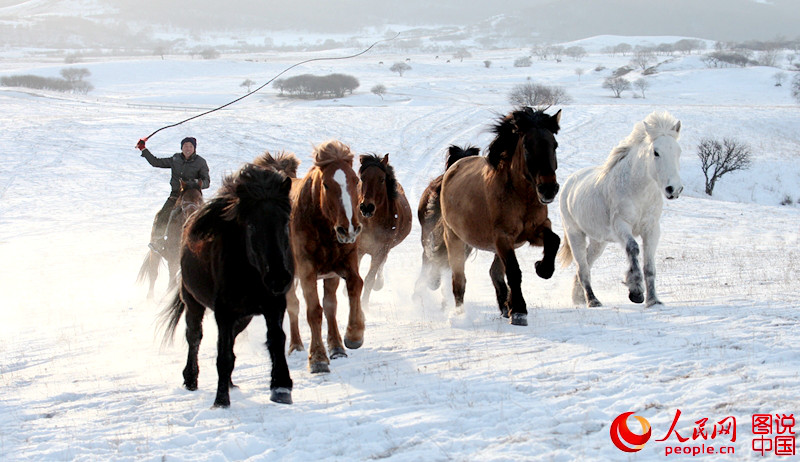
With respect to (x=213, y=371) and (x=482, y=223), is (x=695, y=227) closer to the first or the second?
(x=482, y=223)

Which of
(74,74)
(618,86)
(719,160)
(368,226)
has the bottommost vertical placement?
(719,160)

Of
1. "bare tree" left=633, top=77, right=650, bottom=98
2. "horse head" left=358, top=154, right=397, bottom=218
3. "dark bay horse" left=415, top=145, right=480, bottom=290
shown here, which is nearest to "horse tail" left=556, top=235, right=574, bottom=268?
"dark bay horse" left=415, top=145, right=480, bottom=290

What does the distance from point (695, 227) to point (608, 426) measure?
21842 mm

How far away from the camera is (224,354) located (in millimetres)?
5645

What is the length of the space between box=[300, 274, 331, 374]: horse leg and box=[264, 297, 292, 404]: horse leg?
90cm

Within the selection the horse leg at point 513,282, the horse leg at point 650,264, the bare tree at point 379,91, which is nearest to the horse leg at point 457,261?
the horse leg at point 513,282

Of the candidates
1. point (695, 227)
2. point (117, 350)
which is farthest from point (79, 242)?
point (695, 227)

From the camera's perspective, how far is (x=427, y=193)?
11617 mm

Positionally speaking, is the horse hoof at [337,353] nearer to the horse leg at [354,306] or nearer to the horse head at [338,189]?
the horse leg at [354,306]

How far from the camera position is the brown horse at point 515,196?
7.54 metres

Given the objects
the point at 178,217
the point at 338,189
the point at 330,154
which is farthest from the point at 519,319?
the point at 178,217

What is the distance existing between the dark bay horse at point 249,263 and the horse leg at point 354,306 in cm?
130

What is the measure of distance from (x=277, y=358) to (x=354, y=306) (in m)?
1.63

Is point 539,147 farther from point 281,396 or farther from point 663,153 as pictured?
point 281,396
